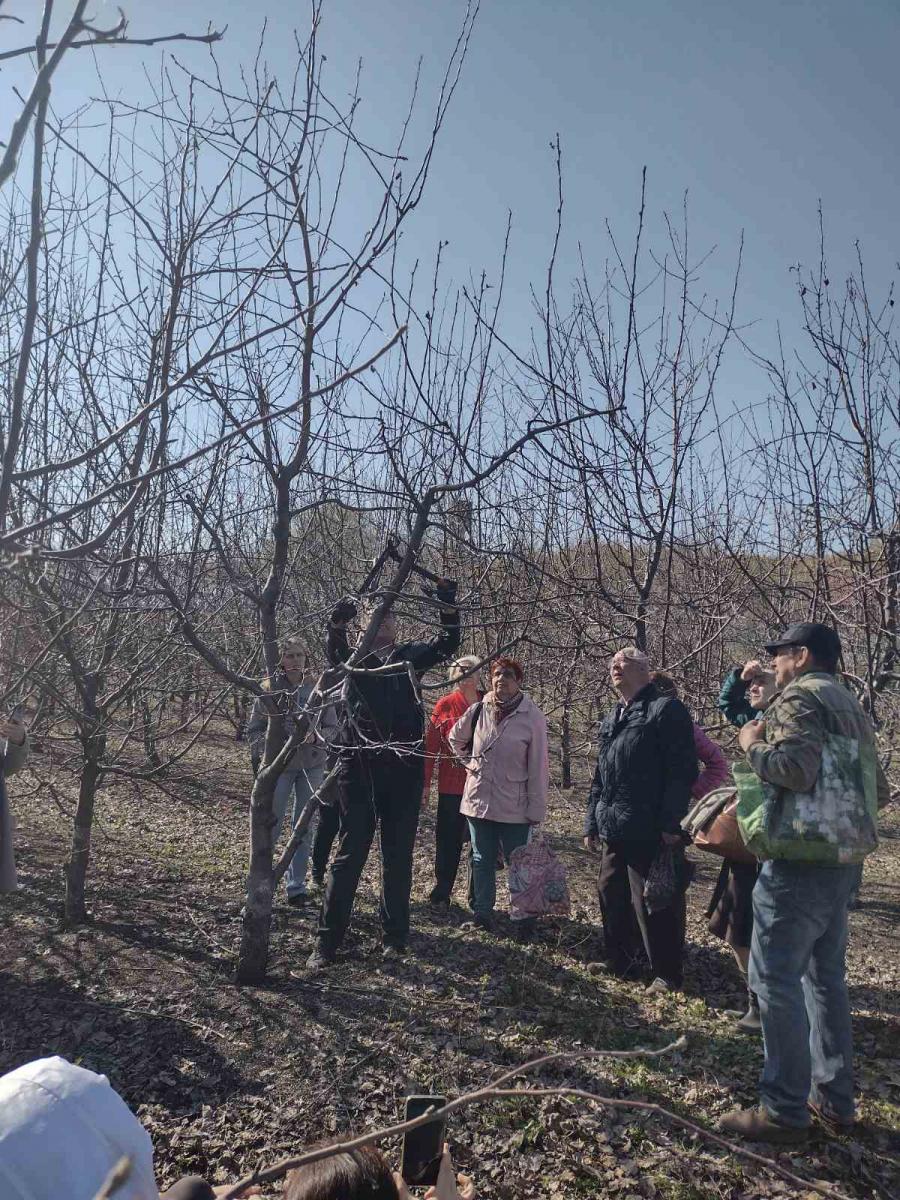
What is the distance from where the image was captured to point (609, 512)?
5461mm

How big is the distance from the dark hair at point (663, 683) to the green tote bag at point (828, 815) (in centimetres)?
163

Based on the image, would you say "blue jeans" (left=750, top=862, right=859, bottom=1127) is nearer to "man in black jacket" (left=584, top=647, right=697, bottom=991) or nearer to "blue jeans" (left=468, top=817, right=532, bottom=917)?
"man in black jacket" (left=584, top=647, right=697, bottom=991)

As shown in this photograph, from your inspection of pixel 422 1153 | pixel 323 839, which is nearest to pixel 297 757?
pixel 323 839

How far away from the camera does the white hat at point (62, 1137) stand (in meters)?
1.15

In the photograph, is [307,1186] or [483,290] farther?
[483,290]

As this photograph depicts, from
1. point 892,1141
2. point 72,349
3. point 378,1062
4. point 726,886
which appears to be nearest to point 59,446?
point 72,349

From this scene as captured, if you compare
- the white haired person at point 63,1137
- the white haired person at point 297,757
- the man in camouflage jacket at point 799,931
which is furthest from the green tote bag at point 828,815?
the white haired person at point 297,757

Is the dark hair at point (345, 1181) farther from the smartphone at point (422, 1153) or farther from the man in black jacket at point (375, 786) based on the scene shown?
the man in black jacket at point (375, 786)

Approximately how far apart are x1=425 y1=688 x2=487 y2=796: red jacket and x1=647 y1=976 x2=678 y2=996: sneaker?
1.85 metres

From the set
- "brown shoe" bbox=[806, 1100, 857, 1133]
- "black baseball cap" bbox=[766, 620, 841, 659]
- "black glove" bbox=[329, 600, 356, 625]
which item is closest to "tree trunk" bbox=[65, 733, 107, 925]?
"black glove" bbox=[329, 600, 356, 625]

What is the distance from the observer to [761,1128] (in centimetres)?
299

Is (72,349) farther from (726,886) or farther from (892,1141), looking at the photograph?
(892,1141)

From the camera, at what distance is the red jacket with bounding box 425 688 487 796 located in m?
5.95

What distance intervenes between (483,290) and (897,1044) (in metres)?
4.60
